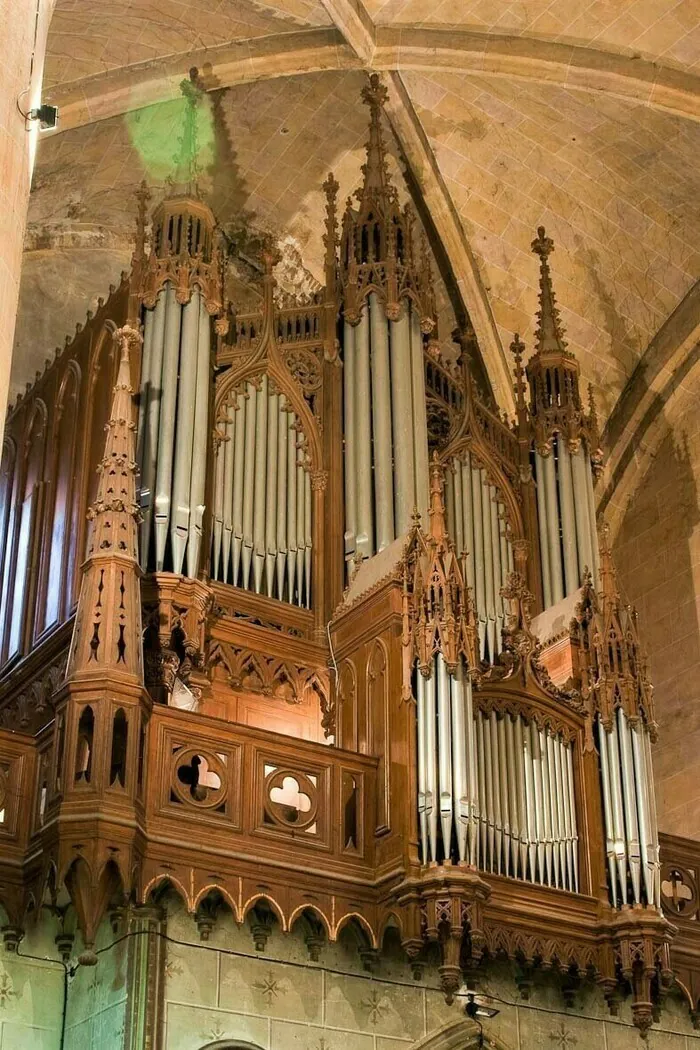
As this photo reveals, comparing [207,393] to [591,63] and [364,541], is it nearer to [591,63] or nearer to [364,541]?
[364,541]

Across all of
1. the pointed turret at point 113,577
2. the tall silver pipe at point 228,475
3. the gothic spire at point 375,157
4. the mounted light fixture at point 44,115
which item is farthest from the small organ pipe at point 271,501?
the mounted light fixture at point 44,115

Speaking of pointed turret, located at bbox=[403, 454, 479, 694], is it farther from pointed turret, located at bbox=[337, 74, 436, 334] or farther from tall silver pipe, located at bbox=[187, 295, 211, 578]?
pointed turret, located at bbox=[337, 74, 436, 334]

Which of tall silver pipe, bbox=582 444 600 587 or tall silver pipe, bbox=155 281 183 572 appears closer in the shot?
tall silver pipe, bbox=155 281 183 572

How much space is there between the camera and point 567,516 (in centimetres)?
1697

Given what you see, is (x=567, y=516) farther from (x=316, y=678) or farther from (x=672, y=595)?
(x=316, y=678)

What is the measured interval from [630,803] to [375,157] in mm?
8189

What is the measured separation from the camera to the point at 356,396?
16359 mm

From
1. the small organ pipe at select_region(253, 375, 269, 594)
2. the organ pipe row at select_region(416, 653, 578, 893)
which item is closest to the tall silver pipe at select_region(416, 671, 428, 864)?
the organ pipe row at select_region(416, 653, 578, 893)

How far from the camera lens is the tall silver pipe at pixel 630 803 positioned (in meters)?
13.4

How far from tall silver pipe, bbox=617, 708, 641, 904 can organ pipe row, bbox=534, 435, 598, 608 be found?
224 cm

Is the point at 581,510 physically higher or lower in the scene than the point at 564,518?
higher

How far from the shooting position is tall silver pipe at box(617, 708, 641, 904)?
43.9 ft

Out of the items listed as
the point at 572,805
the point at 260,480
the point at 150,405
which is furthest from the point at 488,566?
the point at 150,405

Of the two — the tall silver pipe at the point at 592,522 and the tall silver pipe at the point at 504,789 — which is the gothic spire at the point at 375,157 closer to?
the tall silver pipe at the point at 592,522
